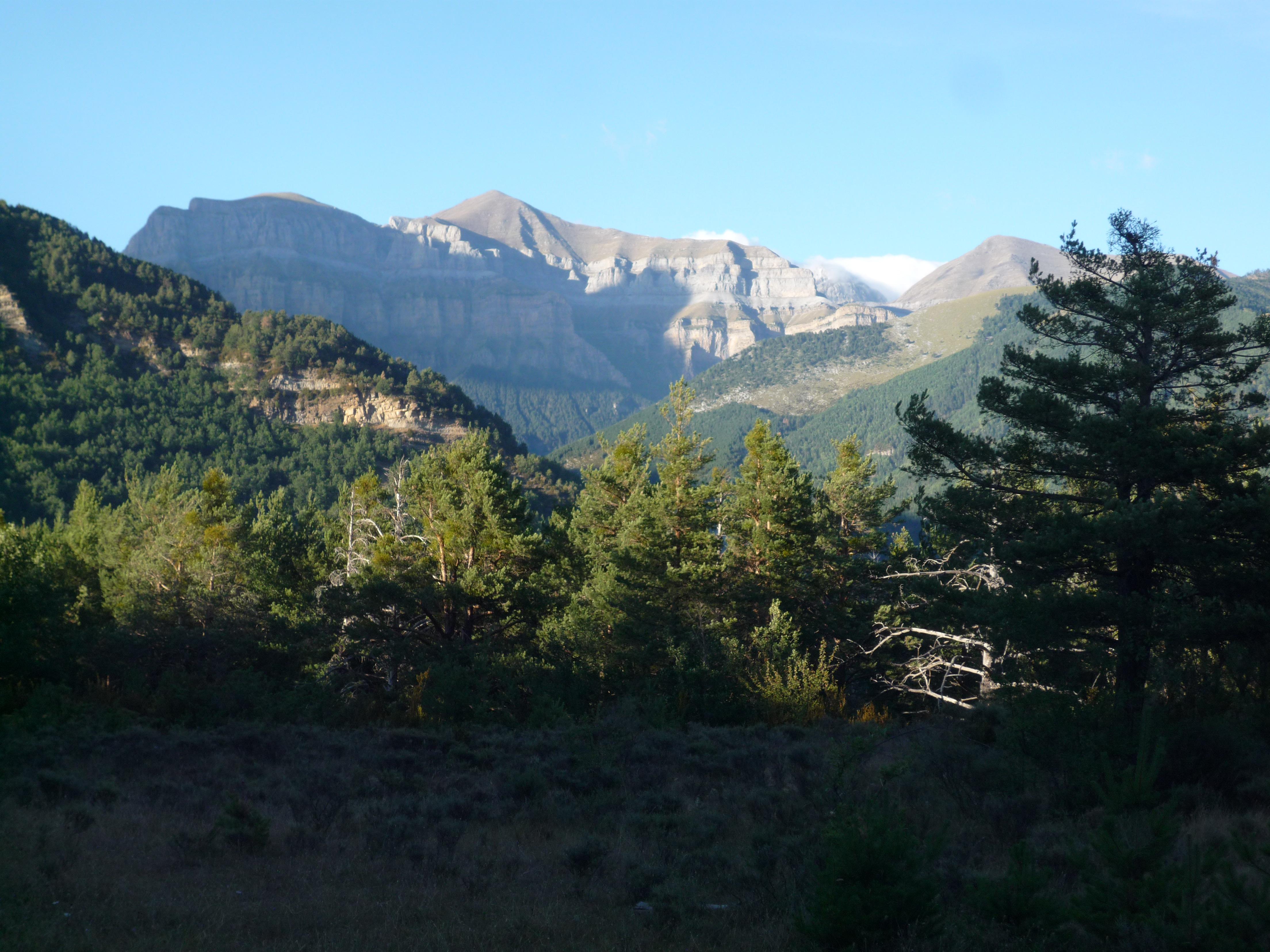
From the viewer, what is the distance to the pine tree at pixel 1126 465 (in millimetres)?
12211

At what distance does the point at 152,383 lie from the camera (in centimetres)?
10256

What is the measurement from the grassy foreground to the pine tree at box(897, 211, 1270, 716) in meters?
2.62

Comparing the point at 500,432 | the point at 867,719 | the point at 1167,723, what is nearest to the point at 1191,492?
the point at 1167,723

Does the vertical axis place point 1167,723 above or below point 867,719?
above

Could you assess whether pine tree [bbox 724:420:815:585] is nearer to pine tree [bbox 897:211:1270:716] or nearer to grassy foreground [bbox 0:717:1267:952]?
pine tree [bbox 897:211:1270:716]

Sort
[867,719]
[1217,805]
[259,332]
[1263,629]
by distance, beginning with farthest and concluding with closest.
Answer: [259,332]
[867,719]
[1263,629]
[1217,805]

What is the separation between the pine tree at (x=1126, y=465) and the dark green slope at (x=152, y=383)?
66395 millimetres

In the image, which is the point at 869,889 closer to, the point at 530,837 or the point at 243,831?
the point at 530,837

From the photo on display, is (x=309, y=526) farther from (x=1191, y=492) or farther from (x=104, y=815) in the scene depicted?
(x=1191, y=492)

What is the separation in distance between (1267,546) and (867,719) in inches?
295

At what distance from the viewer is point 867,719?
17.1 m

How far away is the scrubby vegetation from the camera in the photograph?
252 inches

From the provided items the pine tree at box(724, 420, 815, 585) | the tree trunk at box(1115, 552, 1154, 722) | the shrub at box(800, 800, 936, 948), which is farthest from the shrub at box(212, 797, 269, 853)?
the pine tree at box(724, 420, 815, 585)

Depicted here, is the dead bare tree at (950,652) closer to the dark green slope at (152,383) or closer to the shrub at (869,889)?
the shrub at (869,889)
